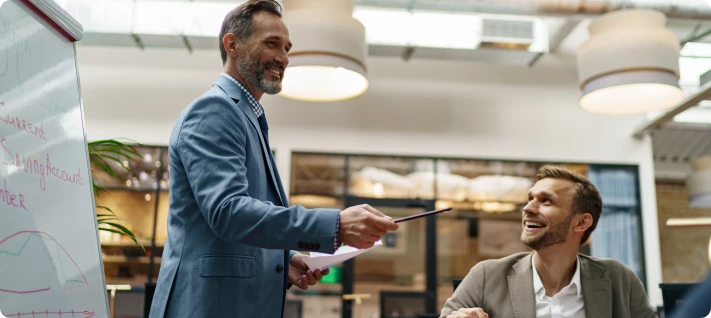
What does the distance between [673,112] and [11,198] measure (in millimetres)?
8008

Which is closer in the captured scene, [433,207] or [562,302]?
[562,302]

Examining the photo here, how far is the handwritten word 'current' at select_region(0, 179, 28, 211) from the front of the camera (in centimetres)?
125

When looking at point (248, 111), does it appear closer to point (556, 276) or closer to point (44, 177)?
point (44, 177)

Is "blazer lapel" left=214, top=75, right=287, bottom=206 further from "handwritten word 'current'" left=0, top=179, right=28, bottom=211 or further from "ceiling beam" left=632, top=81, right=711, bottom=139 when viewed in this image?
"ceiling beam" left=632, top=81, right=711, bottom=139

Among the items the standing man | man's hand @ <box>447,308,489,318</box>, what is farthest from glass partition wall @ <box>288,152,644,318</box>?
the standing man

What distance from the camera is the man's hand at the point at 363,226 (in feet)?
4.18

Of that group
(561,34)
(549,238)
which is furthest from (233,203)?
(561,34)

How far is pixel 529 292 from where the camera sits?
2225 mm

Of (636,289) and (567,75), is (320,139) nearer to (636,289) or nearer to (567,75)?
(567,75)

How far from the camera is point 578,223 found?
2525 millimetres

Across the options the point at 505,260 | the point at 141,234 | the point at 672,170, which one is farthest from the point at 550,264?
the point at 672,170

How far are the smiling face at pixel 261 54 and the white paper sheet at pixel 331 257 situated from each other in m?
0.46

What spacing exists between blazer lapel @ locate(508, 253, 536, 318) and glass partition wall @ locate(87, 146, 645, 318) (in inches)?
218

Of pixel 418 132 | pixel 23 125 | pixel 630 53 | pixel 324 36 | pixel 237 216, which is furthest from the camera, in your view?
pixel 418 132
